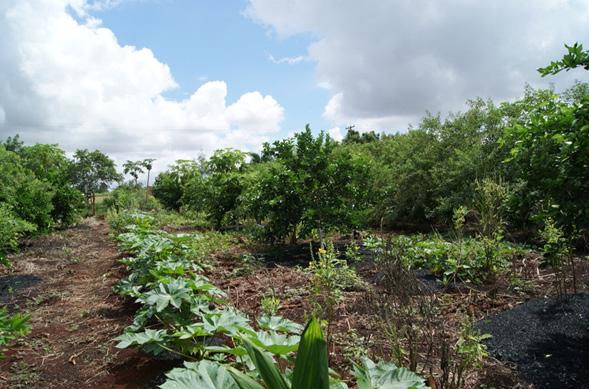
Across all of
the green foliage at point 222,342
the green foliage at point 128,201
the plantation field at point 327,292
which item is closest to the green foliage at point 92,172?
the green foliage at point 128,201

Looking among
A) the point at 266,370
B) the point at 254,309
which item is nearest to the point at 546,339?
the point at 254,309

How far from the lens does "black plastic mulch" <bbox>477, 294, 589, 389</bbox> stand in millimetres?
2893

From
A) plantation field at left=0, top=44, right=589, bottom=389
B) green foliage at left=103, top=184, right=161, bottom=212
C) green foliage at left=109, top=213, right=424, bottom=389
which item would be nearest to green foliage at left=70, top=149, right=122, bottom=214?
green foliage at left=103, top=184, right=161, bottom=212

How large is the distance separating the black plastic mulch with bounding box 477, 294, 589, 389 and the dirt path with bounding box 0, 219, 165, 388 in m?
2.73

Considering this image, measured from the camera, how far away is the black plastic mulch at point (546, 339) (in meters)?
2.89

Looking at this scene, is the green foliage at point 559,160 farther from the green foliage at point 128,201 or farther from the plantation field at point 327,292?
the green foliage at point 128,201

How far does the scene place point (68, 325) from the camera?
4.43m

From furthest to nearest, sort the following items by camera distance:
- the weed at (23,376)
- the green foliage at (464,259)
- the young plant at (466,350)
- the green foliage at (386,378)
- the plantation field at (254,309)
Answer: the green foliage at (464,259), the weed at (23,376), the plantation field at (254,309), the young plant at (466,350), the green foliage at (386,378)

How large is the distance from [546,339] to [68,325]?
15.1 feet

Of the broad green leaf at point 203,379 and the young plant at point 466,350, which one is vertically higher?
the broad green leaf at point 203,379

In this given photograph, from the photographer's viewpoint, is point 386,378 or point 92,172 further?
point 92,172

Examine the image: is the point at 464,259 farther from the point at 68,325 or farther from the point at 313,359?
the point at 68,325

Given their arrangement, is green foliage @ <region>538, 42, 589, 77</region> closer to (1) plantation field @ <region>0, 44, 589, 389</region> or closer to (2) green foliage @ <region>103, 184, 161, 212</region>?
(1) plantation field @ <region>0, 44, 589, 389</region>

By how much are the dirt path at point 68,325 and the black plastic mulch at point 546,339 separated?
273 cm
